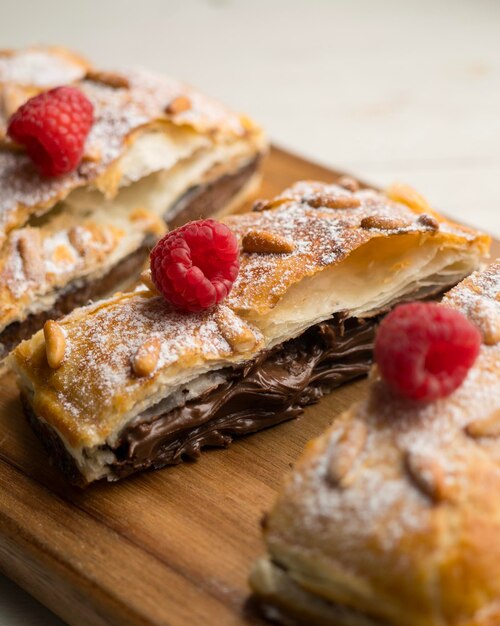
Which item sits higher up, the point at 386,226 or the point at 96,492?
the point at 386,226

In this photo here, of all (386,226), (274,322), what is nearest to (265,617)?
(274,322)

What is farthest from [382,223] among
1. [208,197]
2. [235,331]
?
[208,197]

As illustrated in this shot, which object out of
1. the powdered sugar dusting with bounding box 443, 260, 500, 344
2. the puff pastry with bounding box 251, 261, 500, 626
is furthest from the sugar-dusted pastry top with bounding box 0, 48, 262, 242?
the puff pastry with bounding box 251, 261, 500, 626

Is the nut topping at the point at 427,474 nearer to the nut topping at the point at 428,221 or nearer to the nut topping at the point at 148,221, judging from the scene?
the nut topping at the point at 428,221

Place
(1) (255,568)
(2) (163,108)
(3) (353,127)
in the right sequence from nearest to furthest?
(1) (255,568)
(2) (163,108)
(3) (353,127)

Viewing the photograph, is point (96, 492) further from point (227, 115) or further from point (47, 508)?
point (227, 115)

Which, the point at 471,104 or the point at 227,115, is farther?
the point at 471,104

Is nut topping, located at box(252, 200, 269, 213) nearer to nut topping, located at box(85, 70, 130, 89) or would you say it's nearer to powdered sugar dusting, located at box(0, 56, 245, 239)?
powdered sugar dusting, located at box(0, 56, 245, 239)

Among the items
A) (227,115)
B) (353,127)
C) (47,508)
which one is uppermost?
(227,115)
